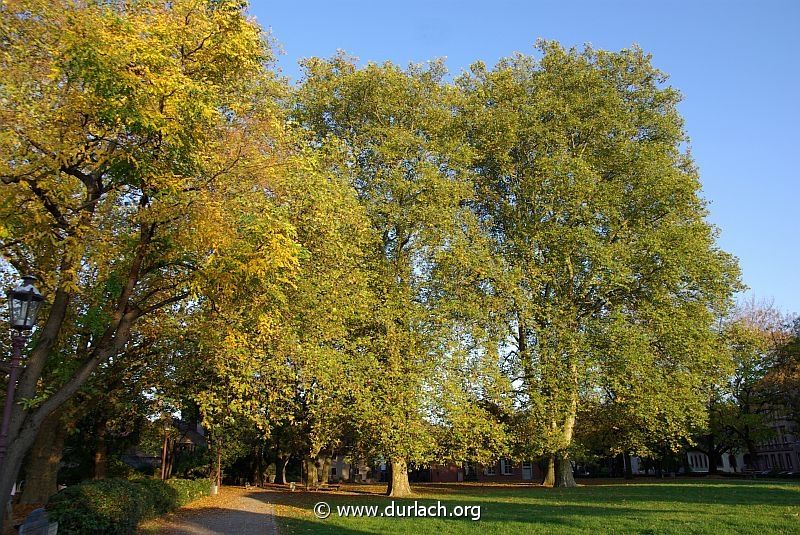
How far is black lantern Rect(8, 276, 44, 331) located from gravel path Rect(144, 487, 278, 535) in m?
8.19

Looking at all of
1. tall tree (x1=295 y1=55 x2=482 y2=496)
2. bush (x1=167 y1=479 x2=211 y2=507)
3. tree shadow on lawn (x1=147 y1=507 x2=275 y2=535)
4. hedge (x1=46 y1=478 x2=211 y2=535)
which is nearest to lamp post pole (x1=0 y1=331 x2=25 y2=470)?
hedge (x1=46 y1=478 x2=211 y2=535)

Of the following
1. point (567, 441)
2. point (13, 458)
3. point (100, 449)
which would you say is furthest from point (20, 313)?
point (567, 441)

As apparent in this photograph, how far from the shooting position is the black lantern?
32.5ft

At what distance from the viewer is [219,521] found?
19172 millimetres

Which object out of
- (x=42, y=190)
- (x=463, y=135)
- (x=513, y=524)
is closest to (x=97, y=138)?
(x=42, y=190)

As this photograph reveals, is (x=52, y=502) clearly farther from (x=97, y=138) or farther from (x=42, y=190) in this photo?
(x=97, y=138)

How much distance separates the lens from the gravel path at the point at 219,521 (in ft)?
53.0

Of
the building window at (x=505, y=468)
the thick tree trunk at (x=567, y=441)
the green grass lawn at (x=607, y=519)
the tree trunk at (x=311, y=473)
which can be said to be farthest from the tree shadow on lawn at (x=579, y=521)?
the building window at (x=505, y=468)

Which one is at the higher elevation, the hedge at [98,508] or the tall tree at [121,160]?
the tall tree at [121,160]

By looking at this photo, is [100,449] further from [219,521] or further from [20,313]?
[20,313]

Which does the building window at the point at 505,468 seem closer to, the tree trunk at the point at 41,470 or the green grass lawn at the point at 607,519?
the green grass lawn at the point at 607,519

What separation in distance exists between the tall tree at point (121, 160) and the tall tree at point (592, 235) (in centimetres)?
1602

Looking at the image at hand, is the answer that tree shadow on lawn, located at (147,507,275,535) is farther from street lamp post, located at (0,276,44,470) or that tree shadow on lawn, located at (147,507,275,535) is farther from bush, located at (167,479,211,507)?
street lamp post, located at (0,276,44,470)

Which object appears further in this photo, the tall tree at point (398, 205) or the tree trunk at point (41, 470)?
the tall tree at point (398, 205)
